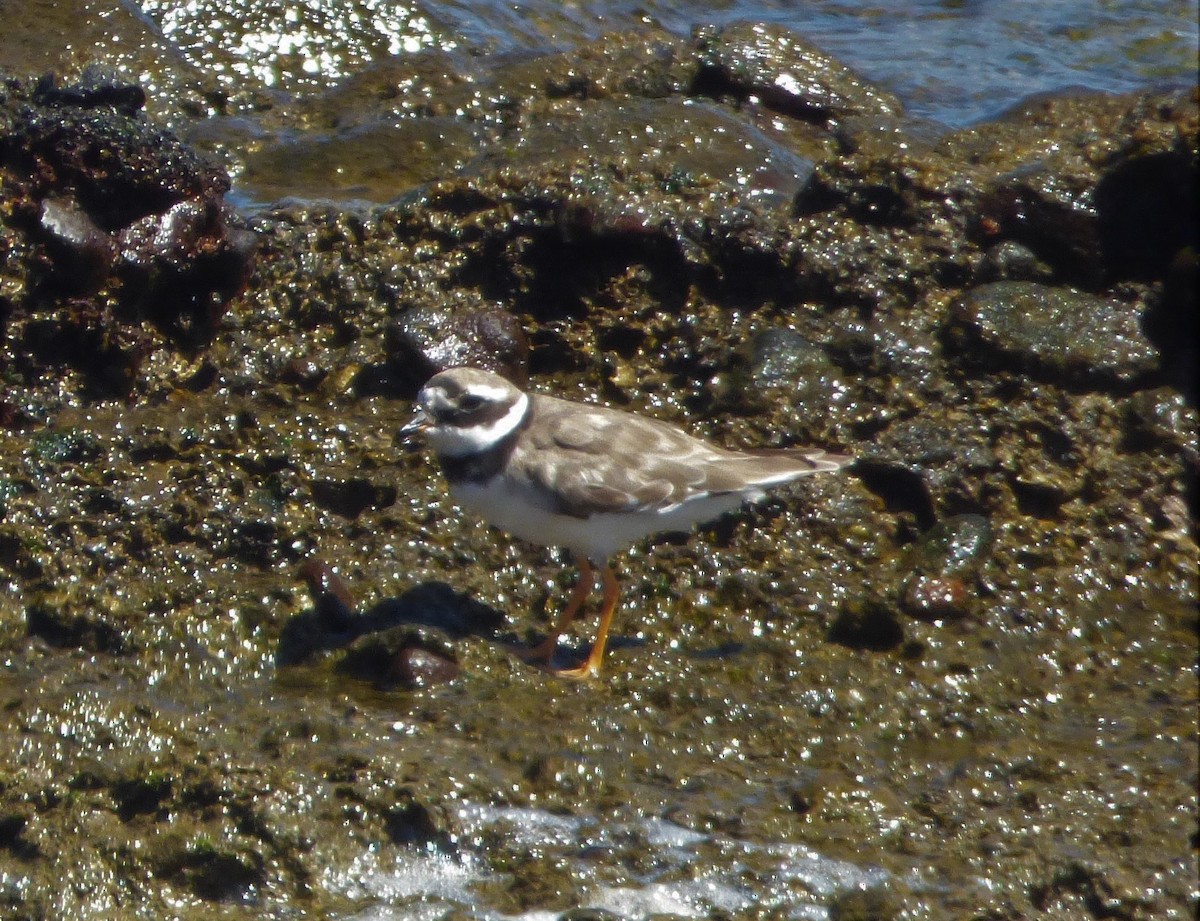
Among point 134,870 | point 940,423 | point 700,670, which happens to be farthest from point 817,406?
point 134,870

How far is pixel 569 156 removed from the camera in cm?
806

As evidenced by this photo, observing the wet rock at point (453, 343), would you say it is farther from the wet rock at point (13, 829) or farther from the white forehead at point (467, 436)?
the wet rock at point (13, 829)

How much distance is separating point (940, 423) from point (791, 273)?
3.95 feet

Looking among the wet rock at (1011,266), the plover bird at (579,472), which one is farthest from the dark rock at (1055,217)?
the plover bird at (579,472)

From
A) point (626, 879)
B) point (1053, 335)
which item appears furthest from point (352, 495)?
point (1053, 335)

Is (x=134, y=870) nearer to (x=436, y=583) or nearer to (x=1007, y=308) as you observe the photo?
(x=436, y=583)

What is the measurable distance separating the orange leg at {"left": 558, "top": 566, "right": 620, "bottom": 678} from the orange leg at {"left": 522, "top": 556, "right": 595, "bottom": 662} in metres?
0.07

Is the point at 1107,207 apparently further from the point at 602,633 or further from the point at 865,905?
the point at 865,905

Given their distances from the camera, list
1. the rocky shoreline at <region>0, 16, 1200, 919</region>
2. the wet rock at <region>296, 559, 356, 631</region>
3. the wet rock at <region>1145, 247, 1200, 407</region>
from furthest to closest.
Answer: the wet rock at <region>1145, 247, 1200, 407</region> < the wet rock at <region>296, 559, 356, 631</region> < the rocky shoreline at <region>0, 16, 1200, 919</region>

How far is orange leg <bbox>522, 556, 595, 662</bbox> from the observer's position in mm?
5675

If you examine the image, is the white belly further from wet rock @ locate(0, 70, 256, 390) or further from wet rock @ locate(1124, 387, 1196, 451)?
wet rock @ locate(1124, 387, 1196, 451)

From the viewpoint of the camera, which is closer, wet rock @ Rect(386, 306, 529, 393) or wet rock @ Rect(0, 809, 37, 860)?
wet rock @ Rect(0, 809, 37, 860)

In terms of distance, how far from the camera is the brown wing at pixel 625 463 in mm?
5730

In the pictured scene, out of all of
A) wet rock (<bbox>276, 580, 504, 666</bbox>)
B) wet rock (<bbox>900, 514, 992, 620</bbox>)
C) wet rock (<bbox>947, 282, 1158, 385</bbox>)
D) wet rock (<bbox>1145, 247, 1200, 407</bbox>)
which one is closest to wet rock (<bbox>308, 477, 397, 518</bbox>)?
wet rock (<bbox>276, 580, 504, 666</bbox>)
